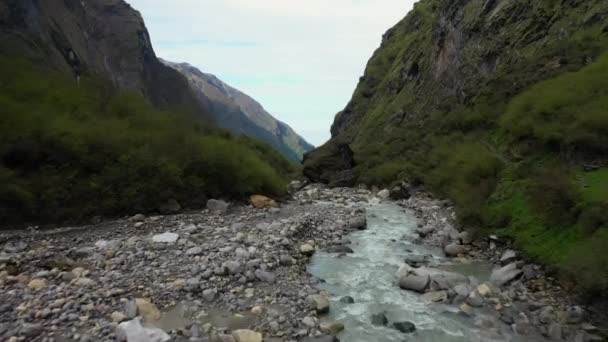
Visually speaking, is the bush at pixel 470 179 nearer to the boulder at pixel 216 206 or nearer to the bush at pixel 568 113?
the bush at pixel 568 113

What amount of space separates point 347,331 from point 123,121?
57.3ft

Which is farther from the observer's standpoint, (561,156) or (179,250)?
(561,156)

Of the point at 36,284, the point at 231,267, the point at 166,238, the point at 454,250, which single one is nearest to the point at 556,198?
the point at 454,250

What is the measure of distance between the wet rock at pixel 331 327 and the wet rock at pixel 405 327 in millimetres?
1134

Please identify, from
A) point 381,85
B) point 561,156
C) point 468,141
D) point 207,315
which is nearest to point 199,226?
point 207,315

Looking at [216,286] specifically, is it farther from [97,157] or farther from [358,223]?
[97,157]

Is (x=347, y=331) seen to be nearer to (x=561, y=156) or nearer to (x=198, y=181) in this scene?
(x=561, y=156)

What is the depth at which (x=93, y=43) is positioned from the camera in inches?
2810

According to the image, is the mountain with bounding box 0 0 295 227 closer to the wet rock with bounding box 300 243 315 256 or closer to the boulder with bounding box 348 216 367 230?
the boulder with bounding box 348 216 367 230

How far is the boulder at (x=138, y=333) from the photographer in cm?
732

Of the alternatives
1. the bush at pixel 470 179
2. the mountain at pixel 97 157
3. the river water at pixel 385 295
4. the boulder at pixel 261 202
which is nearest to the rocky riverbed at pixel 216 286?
the river water at pixel 385 295

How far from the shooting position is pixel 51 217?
15547 mm

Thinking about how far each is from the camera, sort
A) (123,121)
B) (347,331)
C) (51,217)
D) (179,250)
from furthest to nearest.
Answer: (123,121), (51,217), (179,250), (347,331)

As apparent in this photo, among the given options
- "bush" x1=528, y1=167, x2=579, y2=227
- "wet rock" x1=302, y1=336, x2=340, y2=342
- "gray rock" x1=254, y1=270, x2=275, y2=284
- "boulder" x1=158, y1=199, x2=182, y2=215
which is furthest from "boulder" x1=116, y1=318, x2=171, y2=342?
"boulder" x1=158, y1=199, x2=182, y2=215
